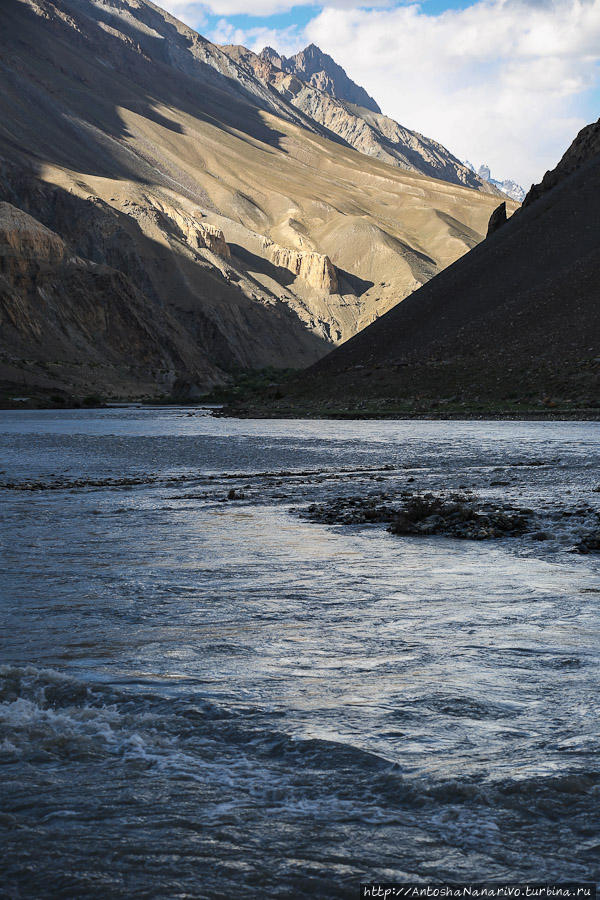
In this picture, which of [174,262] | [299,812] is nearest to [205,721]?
[299,812]

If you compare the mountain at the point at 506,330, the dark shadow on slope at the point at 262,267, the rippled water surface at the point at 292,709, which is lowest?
the rippled water surface at the point at 292,709

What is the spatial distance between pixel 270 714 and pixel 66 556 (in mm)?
7513

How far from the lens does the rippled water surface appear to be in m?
4.74

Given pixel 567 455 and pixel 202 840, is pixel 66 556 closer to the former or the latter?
pixel 202 840

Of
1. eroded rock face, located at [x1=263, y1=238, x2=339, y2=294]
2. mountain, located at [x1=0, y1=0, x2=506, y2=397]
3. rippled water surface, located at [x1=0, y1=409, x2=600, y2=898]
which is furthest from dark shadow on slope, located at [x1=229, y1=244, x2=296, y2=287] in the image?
rippled water surface, located at [x1=0, y1=409, x2=600, y2=898]

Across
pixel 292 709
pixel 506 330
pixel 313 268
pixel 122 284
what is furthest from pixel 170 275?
pixel 292 709

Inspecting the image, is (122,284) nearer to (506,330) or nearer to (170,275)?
(170,275)

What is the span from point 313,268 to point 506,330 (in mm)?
131858

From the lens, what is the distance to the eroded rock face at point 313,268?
19512 cm

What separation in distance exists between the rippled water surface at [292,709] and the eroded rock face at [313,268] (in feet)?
600

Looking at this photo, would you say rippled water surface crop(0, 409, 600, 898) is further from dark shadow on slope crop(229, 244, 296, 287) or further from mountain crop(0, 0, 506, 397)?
dark shadow on slope crop(229, 244, 296, 287)

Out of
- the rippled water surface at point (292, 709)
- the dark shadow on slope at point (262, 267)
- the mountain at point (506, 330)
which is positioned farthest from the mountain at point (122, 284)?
the rippled water surface at point (292, 709)

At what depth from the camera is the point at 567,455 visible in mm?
31281

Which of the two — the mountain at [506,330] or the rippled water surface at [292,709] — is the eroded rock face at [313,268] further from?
the rippled water surface at [292,709]
